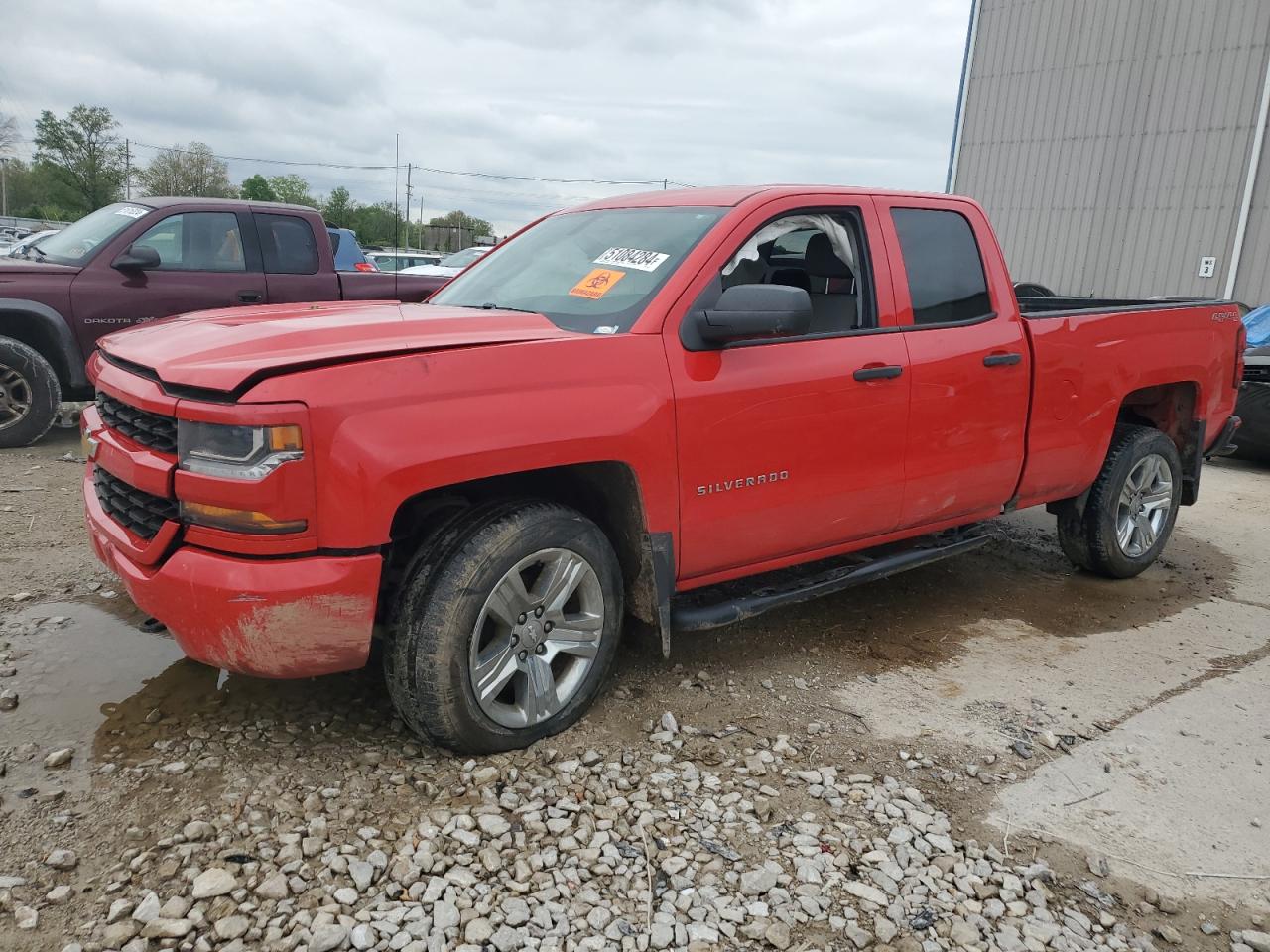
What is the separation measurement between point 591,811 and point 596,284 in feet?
5.88

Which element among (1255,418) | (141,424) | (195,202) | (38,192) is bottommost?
(1255,418)

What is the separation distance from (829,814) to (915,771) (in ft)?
1.41

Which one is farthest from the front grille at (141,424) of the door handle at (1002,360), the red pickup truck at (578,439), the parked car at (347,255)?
the parked car at (347,255)

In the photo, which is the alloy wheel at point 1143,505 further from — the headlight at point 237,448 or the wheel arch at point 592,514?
the headlight at point 237,448

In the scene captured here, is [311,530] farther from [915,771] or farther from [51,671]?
[915,771]

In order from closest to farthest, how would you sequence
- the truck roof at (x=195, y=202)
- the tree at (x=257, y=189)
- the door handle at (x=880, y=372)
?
1. the door handle at (x=880, y=372)
2. the truck roof at (x=195, y=202)
3. the tree at (x=257, y=189)

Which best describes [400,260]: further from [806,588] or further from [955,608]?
[806,588]

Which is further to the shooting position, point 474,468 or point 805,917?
point 474,468

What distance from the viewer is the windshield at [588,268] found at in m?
3.33

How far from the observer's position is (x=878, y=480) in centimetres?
381

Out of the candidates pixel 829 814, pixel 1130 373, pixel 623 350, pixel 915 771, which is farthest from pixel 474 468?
pixel 1130 373

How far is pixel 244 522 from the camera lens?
2559 millimetres

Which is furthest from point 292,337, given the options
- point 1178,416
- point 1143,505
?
point 1178,416

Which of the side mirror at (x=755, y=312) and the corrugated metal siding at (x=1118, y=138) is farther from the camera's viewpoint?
the corrugated metal siding at (x=1118, y=138)
